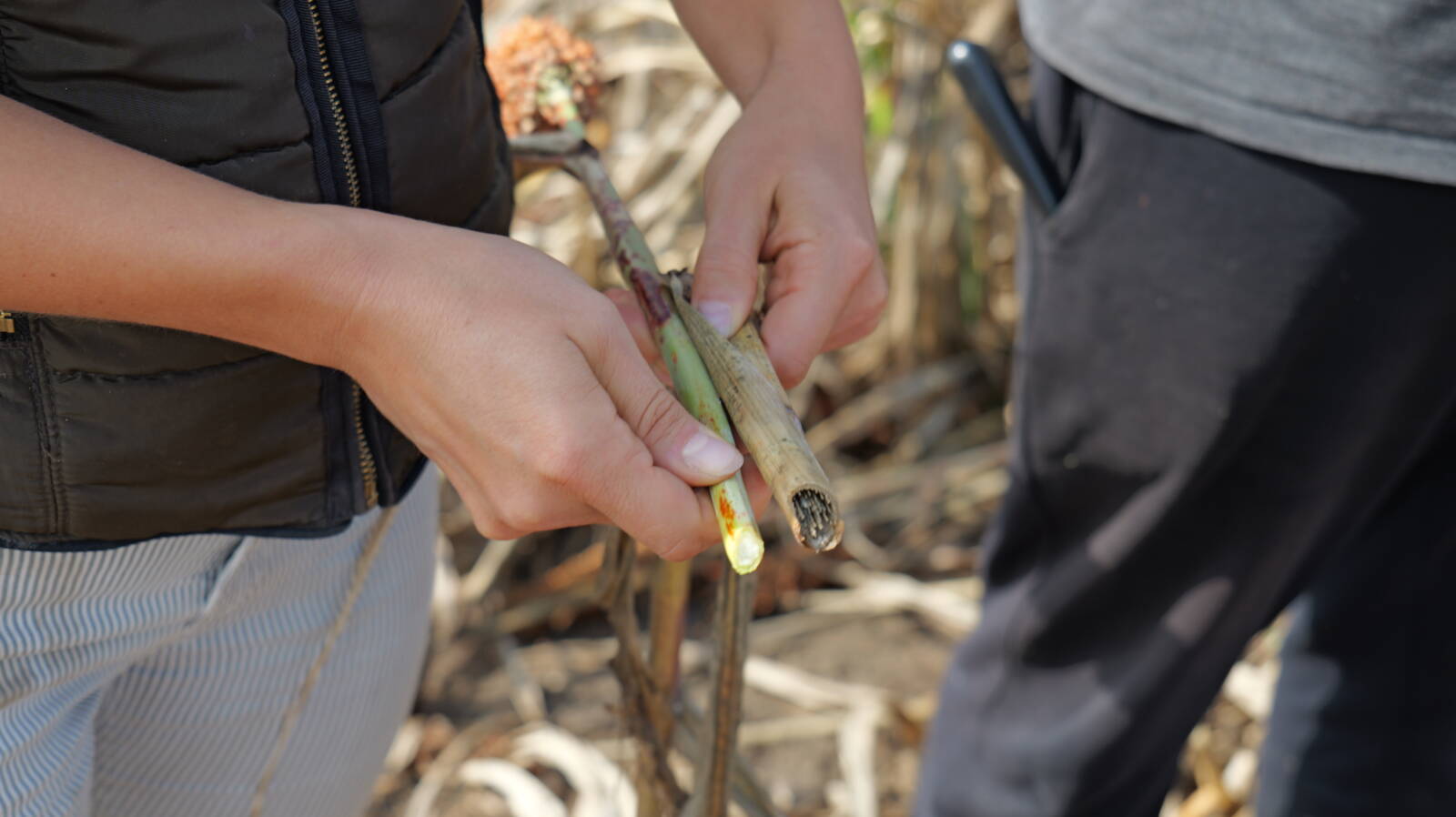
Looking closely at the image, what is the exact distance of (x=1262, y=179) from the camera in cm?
97

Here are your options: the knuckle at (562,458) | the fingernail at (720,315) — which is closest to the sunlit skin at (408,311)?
the knuckle at (562,458)

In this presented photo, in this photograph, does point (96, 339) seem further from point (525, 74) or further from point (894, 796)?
point (894, 796)

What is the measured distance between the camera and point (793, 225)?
0.75m

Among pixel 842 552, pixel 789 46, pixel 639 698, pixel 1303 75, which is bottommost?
pixel 842 552

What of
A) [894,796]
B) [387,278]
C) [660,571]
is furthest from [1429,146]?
[894,796]

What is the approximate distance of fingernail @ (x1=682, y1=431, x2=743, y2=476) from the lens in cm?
61

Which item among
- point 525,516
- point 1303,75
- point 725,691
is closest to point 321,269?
point 525,516

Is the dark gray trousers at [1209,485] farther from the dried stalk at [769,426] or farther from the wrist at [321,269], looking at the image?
the wrist at [321,269]

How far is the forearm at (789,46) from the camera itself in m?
0.80

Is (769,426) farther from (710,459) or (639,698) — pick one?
(639,698)

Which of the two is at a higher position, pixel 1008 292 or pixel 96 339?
pixel 96 339

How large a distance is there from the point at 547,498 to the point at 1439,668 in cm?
99

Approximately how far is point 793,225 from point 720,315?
0.27 ft

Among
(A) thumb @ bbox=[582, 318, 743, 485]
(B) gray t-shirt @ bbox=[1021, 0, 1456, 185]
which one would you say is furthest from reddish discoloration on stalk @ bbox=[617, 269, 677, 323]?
(B) gray t-shirt @ bbox=[1021, 0, 1456, 185]
